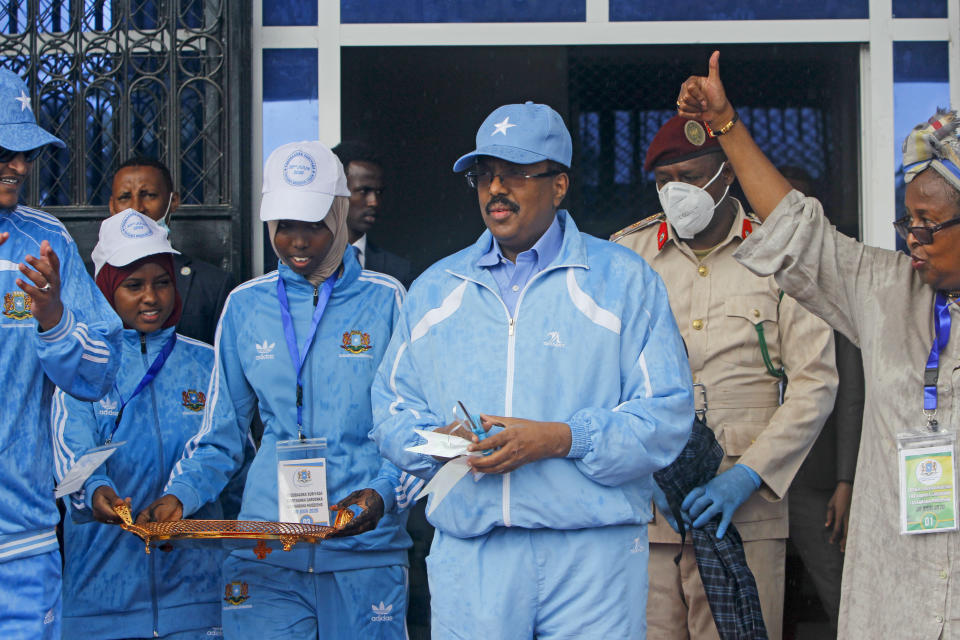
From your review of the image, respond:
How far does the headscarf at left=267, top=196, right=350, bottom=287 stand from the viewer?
4.19 meters

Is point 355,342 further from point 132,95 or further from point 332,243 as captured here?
point 132,95

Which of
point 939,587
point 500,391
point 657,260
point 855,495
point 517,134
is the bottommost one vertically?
point 939,587

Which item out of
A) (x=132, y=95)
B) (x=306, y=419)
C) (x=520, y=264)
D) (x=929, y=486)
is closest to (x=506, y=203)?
(x=520, y=264)

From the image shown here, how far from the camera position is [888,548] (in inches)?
121

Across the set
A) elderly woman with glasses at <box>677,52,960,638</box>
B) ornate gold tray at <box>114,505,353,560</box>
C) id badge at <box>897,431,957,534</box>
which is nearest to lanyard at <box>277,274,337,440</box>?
ornate gold tray at <box>114,505,353,560</box>

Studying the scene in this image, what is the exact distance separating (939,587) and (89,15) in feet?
14.6

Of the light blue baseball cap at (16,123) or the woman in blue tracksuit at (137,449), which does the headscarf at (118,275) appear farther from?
the light blue baseball cap at (16,123)

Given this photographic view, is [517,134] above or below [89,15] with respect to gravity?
below

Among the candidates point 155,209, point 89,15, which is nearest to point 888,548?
point 155,209

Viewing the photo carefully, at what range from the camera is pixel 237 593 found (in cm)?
401

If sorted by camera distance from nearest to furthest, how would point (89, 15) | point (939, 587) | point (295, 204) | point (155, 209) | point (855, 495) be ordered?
point (939, 587)
point (855, 495)
point (295, 204)
point (155, 209)
point (89, 15)

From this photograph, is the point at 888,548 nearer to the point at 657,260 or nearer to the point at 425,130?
the point at 657,260

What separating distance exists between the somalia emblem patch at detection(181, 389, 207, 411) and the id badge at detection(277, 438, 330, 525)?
0.58m

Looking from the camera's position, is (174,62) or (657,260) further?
(174,62)
